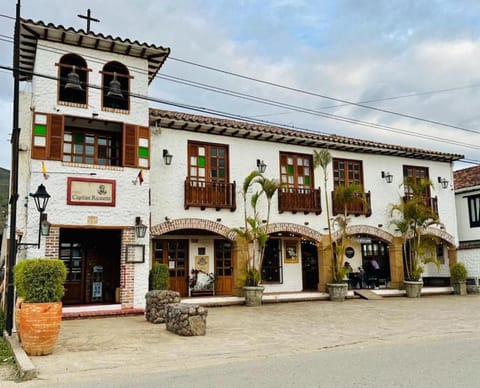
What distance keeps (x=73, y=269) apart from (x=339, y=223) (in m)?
9.47

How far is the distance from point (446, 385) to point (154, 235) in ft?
35.8

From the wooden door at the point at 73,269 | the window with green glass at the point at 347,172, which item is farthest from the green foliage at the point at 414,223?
the wooden door at the point at 73,269

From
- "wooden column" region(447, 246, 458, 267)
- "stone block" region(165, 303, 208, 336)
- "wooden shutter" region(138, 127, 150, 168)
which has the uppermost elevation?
"wooden shutter" region(138, 127, 150, 168)

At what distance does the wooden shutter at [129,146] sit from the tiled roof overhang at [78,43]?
219cm

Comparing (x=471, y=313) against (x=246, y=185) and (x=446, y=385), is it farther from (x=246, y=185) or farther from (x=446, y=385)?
(x=446, y=385)

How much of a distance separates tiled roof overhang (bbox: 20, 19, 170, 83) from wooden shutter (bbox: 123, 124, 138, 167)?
7.18ft

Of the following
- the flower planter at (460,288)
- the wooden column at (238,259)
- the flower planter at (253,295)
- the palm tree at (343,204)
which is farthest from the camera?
the flower planter at (460,288)

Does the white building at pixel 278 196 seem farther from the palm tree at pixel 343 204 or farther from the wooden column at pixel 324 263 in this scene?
the palm tree at pixel 343 204

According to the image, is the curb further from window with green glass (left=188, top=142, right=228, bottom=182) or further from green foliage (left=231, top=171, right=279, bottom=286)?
window with green glass (left=188, top=142, right=228, bottom=182)

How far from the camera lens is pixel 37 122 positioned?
41.5 feet

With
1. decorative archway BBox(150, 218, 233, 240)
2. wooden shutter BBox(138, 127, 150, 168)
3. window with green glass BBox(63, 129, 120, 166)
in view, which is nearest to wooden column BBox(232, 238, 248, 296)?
decorative archway BBox(150, 218, 233, 240)

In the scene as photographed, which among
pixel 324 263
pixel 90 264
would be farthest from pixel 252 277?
pixel 90 264

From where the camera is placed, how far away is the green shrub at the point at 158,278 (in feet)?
46.1

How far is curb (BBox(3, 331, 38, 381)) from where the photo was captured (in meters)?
6.61
